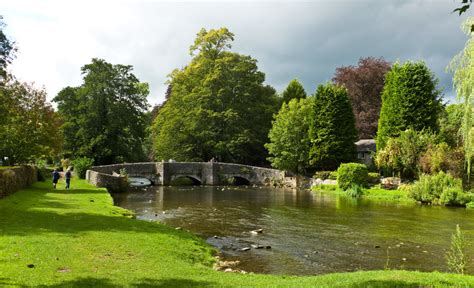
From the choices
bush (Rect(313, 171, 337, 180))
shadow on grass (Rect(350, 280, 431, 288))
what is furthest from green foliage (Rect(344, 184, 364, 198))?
shadow on grass (Rect(350, 280, 431, 288))

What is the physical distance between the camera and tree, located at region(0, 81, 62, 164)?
3161 centimetres

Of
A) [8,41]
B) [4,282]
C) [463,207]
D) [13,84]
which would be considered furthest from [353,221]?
[13,84]

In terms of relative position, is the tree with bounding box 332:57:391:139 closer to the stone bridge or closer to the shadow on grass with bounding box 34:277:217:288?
the stone bridge

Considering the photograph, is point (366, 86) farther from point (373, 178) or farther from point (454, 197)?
point (454, 197)

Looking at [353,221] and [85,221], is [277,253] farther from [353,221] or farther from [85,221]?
[353,221]

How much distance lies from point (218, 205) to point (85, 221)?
15476 millimetres

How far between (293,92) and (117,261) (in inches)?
2379

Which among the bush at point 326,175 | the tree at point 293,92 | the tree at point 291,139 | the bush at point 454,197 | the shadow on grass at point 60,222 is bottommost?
the shadow on grass at point 60,222

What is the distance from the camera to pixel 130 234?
16.0 m

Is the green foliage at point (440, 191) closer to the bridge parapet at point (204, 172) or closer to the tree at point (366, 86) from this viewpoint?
the bridge parapet at point (204, 172)

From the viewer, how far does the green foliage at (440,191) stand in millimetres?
33062

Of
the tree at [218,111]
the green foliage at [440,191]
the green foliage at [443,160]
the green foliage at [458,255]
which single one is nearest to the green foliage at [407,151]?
the green foliage at [443,160]

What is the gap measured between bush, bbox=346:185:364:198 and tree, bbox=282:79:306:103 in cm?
2961

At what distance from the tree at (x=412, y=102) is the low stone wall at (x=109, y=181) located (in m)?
29.0
